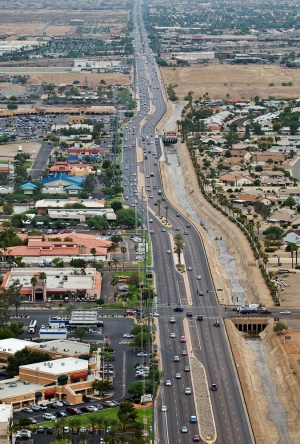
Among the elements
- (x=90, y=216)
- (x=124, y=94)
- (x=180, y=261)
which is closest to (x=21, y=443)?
(x=180, y=261)

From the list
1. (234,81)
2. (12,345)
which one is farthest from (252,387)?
(234,81)

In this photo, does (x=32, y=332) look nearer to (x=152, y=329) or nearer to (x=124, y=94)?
(x=152, y=329)

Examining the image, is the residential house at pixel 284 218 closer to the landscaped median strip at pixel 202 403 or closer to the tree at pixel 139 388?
the landscaped median strip at pixel 202 403

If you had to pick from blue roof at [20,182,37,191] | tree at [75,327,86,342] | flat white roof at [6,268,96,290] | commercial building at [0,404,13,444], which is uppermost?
blue roof at [20,182,37,191]

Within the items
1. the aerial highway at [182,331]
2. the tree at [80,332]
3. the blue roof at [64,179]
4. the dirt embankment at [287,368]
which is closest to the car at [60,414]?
the aerial highway at [182,331]

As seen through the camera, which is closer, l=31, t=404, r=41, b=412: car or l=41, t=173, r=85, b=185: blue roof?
l=31, t=404, r=41, b=412: car

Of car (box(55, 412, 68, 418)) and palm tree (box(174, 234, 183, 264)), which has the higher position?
palm tree (box(174, 234, 183, 264))

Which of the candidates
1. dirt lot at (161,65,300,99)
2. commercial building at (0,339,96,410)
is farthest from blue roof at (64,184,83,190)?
dirt lot at (161,65,300,99)

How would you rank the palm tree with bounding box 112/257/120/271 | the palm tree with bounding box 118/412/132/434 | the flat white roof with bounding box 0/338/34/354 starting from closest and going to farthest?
the palm tree with bounding box 118/412/132/434 → the flat white roof with bounding box 0/338/34/354 → the palm tree with bounding box 112/257/120/271

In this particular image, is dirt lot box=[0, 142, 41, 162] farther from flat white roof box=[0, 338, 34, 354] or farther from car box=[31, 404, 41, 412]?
car box=[31, 404, 41, 412]
